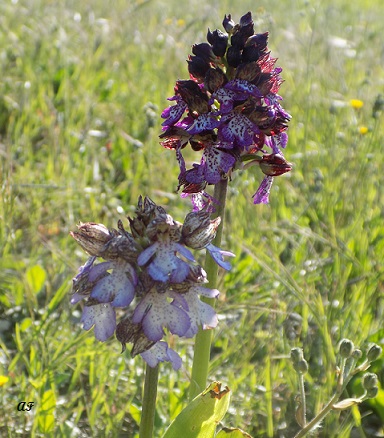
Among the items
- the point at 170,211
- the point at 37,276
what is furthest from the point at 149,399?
the point at 170,211

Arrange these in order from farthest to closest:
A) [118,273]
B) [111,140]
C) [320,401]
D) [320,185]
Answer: [111,140], [320,185], [320,401], [118,273]

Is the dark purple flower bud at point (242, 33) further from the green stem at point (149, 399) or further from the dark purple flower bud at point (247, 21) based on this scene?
the green stem at point (149, 399)

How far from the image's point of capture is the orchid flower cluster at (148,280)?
113 centimetres

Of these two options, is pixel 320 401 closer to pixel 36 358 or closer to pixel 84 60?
pixel 36 358

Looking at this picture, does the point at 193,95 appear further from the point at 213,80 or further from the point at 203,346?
the point at 203,346

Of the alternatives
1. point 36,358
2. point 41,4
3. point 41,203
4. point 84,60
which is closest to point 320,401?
point 36,358

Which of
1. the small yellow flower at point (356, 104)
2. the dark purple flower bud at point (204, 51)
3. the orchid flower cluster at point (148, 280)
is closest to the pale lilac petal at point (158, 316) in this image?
the orchid flower cluster at point (148, 280)

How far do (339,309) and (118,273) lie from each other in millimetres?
1049

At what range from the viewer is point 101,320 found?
3.91 ft

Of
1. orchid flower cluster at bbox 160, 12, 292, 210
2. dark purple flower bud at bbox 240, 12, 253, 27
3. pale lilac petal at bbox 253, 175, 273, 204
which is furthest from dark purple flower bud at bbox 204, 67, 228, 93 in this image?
pale lilac petal at bbox 253, 175, 273, 204

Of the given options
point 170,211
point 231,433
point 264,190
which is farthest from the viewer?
point 170,211

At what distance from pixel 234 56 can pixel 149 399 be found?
69 cm

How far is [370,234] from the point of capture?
2.55 m

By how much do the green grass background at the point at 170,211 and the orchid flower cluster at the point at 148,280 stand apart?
0.51m
